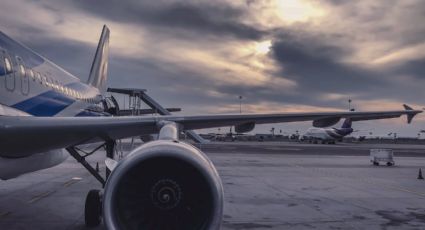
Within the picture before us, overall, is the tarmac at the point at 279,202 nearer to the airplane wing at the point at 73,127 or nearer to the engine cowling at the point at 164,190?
the airplane wing at the point at 73,127

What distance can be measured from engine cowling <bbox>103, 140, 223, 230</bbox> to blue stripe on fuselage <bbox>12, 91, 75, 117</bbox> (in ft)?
8.73

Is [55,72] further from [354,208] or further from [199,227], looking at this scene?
[354,208]

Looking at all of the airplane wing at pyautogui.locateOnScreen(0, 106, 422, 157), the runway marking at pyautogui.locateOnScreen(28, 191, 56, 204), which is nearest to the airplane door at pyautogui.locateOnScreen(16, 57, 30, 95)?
the airplane wing at pyautogui.locateOnScreen(0, 106, 422, 157)

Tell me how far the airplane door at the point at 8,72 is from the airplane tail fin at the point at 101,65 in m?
8.56

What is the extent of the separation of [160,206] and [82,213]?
5227 mm

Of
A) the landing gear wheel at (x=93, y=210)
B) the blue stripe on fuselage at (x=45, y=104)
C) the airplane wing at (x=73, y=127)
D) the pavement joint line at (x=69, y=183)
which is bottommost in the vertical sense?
the pavement joint line at (x=69, y=183)

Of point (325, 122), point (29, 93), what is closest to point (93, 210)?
point (29, 93)

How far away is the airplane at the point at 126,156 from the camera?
487 centimetres

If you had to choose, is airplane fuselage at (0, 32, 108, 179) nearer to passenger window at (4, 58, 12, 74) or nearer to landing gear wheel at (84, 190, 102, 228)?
passenger window at (4, 58, 12, 74)

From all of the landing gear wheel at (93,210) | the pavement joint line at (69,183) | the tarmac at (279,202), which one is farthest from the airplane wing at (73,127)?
the pavement joint line at (69,183)

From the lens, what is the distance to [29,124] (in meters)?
5.46

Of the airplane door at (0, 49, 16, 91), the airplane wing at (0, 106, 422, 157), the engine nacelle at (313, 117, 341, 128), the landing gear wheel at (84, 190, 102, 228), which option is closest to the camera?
the airplane wing at (0, 106, 422, 157)

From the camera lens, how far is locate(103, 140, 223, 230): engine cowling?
480cm

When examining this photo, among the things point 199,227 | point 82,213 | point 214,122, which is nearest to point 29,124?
point 199,227
